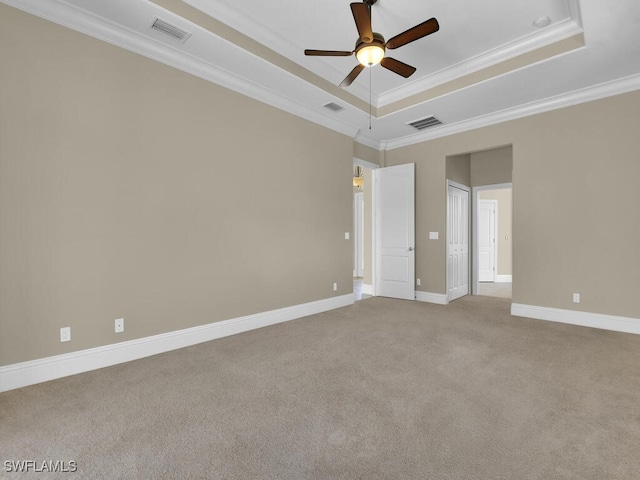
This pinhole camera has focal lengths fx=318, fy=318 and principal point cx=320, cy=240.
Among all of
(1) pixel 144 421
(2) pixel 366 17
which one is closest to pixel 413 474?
(1) pixel 144 421

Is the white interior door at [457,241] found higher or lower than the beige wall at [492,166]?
lower

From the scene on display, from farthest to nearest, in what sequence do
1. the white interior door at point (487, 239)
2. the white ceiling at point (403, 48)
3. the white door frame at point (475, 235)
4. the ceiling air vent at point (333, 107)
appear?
the white interior door at point (487, 239) < the white door frame at point (475, 235) < the ceiling air vent at point (333, 107) < the white ceiling at point (403, 48)

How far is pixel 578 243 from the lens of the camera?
4.38 metres

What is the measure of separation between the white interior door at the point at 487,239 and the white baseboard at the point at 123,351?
5.92m

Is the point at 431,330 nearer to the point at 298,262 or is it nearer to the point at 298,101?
the point at 298,262

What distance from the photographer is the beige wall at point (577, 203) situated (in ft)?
13.3

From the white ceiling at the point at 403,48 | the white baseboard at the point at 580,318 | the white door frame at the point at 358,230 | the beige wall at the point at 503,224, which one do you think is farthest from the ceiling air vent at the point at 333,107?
the beige wall at the point at 503,224

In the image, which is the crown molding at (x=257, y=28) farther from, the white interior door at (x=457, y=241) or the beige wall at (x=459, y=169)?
the white interior door at (x=457, y=241)

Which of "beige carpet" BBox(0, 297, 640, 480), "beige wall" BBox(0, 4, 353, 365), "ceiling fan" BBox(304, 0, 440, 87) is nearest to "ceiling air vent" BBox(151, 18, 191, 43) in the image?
"beige wall" BBox(0, 4, 353, 365)

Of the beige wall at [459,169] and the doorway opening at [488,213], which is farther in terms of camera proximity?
the doorway opening at [488,213]

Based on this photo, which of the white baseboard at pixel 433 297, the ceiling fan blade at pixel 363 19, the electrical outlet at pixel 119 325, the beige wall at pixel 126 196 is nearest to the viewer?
the ceiling fan blade at pixel 363 19

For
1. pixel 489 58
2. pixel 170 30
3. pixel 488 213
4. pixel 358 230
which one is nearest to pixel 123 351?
pixel 170 30

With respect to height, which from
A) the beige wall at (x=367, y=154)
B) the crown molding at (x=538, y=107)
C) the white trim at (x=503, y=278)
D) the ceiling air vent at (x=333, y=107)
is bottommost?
the white trim at (x=503, y=278)

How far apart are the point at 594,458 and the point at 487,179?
574cm
